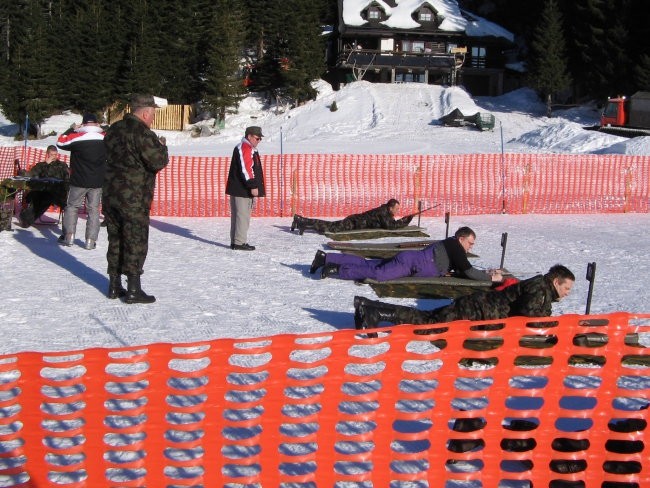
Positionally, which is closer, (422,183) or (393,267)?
(393,267)

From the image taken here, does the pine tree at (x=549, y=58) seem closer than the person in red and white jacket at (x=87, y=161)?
No

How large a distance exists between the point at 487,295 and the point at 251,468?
324 centimetres

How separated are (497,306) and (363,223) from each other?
6662 millimetres

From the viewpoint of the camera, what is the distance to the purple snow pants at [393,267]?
859 centimetres

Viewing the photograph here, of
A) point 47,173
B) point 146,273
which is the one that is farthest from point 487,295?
point 47,173

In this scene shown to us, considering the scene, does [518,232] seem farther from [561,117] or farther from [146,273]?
[561,117]

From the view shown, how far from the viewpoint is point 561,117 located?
49.1 m

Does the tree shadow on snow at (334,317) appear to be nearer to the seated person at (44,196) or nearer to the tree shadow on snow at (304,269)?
the tree shadow on snow at (304,269)

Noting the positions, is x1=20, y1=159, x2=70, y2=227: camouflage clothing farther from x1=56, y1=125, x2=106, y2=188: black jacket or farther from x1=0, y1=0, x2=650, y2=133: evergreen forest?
x1=0, y1=0, x2=650, y2=133: evergreen forest

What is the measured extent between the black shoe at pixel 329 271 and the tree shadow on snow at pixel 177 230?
3049 millimetres

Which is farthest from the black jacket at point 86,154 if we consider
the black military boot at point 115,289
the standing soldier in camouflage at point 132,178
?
the standing soldier in camouflage at point 132,178

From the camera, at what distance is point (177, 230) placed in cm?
1393

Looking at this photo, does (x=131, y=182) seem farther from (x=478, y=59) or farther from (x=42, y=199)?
(x=478, y=59)

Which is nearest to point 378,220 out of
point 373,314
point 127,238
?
point 127,238
